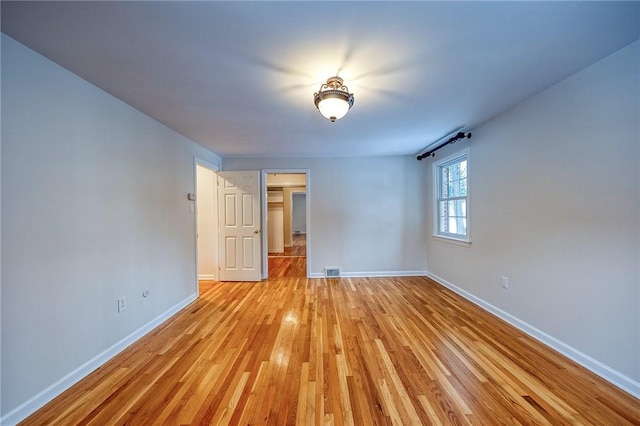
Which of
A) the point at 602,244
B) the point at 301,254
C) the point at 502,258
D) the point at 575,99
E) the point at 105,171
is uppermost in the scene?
the point at 575,99

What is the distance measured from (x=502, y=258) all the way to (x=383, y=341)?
1.70 metres

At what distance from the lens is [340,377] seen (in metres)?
1.81

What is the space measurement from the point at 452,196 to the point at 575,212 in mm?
1939

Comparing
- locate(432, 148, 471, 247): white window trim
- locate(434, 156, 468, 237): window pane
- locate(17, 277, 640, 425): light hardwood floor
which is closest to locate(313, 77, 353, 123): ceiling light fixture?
locate(17, 277, 640, 425): light hardwood floor

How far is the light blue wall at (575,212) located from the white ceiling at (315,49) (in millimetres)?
256

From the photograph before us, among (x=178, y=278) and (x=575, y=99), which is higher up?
(x=575, y=99)

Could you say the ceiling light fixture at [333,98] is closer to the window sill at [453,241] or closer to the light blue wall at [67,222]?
the light blue wall at [67,222]

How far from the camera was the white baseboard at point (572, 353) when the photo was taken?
5.39 feet

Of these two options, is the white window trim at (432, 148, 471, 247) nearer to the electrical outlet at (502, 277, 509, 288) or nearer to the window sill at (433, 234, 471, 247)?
the window sill at (433, 234, 471, 247)

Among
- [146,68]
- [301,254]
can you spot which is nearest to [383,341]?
[146,68]

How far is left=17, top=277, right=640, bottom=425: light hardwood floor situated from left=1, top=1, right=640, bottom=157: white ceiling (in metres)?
2.30

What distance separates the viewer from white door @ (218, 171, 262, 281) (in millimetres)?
4426

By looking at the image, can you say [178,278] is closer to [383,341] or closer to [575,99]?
[383,341]

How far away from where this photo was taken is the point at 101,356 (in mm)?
2020
